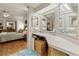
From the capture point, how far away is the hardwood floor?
1.73m

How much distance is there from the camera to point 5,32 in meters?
1.73

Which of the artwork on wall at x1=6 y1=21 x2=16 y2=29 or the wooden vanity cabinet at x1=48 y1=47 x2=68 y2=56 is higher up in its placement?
the artwork on wall at x1=6 y1=21 x2=16 y2=29

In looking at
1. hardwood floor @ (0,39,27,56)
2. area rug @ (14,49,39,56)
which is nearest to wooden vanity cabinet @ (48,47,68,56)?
area rug @ (14,49,39,56)

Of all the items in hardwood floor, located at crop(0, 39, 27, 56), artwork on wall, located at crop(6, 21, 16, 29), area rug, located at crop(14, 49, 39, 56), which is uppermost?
artwork on wall, located at crop(6, 21, 16, 29)

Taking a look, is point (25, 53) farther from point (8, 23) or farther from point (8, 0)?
point (8, 0)

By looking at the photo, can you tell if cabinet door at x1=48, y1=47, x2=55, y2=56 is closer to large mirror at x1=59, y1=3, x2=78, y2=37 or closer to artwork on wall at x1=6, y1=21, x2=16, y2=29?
large mirror at x1=59, y1=3, x2=78, y2=37

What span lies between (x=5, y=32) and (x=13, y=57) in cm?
37

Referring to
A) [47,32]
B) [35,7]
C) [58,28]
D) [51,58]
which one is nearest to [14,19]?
Result: [35,7]

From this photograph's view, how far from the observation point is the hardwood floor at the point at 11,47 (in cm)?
173

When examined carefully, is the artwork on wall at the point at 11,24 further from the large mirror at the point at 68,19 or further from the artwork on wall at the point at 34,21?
the large mirror at the point at 68,19

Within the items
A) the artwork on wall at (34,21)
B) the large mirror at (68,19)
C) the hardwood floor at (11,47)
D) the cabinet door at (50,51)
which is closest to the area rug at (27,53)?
the hardwood floor at (11,47)

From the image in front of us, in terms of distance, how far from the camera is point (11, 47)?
1752 millimetres

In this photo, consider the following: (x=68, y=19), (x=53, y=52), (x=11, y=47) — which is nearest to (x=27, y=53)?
(x=11, y=47)

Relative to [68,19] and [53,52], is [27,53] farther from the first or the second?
[68,19]
